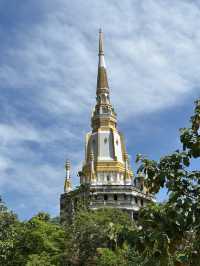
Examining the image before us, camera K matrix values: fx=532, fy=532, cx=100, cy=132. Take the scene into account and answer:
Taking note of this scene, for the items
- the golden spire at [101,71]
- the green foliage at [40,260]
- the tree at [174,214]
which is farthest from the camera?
the golden spire at [101,71]

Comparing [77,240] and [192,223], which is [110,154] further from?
[192,223]

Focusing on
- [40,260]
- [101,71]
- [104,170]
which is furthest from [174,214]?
[101,71]

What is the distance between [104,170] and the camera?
218ft

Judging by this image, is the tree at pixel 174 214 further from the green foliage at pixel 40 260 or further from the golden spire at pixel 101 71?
the golden spire at pixel 101 71

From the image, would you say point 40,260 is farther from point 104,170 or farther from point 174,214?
point 104,170

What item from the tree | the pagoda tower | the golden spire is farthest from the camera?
the golden spire

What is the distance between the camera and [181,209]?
8609mm

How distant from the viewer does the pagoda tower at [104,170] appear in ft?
201

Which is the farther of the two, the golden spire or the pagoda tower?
the golden spire

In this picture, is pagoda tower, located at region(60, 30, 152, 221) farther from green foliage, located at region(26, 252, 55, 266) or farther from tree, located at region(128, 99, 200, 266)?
tree, located at region(128, 99, 200, 266)

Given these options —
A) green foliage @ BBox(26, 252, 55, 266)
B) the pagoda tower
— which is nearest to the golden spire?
the pagoda tower

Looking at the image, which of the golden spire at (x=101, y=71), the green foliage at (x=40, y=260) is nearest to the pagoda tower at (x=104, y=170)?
the golden spire at (x=101, y=71)

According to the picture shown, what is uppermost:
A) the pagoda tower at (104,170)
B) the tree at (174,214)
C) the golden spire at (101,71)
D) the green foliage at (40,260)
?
the golden spire at (101,71)

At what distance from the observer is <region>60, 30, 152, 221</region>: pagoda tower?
201 ft
